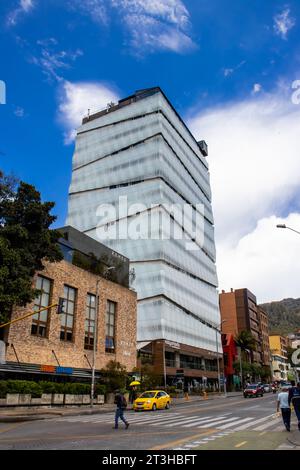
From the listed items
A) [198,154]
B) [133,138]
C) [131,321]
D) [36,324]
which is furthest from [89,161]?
[36,324]

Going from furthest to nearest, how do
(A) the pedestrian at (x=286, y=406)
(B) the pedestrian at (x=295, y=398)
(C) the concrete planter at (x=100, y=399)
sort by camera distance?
(C) the concrete planter at (x=100, y=399), (A) the pedestrian at (x=286, y=406), (B) the pedestrian at (x=295, y=398)

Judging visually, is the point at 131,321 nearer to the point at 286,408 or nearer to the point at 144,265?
the point at 144,265

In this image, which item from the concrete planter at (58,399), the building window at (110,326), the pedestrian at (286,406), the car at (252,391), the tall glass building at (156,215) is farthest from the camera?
the tall glass building at (156,215)

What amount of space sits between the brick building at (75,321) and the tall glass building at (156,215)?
18205mm

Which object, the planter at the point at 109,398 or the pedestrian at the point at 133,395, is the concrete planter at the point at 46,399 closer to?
the planter at the point at 109,398

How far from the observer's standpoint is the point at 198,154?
113 meters

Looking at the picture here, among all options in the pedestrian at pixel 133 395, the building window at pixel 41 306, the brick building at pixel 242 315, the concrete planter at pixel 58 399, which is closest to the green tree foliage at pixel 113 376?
the pedestrian at pixel 133 395

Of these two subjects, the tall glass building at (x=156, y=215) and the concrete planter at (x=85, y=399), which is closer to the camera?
the concrete planter at (x=85, y=399)

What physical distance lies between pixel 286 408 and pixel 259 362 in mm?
114634

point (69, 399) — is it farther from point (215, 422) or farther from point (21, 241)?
point (215, 422)

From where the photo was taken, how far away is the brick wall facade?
108 ft

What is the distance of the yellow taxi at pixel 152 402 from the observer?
30.0m

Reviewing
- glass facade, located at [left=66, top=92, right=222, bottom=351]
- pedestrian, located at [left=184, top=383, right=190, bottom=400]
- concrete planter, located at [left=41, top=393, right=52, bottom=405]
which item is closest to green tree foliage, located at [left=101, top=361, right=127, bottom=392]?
concrete planter, located at [left=41, top=393, right=52, bottom=405]

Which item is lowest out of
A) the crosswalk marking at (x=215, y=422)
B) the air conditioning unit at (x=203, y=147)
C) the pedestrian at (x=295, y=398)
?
the crosswalk marking at (x=215, y=422)
